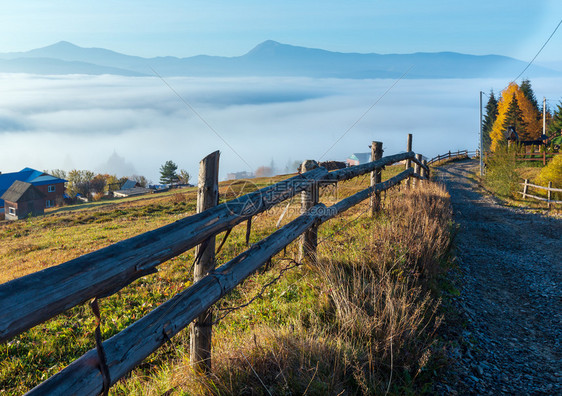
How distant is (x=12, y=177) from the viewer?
264 feet

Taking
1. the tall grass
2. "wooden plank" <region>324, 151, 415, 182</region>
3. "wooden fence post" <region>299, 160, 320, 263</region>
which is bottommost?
the tall grass

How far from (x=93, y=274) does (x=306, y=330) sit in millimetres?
2158

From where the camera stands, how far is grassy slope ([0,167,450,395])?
268 centimetres

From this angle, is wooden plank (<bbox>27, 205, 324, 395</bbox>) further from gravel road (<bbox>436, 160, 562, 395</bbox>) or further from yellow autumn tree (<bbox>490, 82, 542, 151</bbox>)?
yellow autumn tree (<bbox>490, 82, 542, 151</bbox>)

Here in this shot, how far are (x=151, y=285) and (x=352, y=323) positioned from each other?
13.8ft

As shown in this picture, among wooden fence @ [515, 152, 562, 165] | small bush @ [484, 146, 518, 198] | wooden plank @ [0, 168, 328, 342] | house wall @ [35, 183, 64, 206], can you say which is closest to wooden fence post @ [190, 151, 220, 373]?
wooden plank @ [0, 168, 328, 342]

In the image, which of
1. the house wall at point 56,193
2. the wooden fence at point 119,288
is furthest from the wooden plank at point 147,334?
the house wall at point 56,193

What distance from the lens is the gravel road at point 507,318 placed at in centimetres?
315

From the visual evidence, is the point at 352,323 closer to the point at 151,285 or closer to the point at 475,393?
the point at 475,393

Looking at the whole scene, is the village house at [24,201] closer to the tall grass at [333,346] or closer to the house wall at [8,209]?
the house wall at [8,209]

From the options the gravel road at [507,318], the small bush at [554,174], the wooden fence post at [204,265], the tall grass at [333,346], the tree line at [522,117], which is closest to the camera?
the tall grass at [333,346]

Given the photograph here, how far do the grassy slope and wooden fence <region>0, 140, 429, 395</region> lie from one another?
23.4 inches

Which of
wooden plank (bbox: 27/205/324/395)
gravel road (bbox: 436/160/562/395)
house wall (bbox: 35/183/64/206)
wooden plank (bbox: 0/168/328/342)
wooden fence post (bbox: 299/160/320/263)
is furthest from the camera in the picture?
house wall (bbox: 35/183/64/206)

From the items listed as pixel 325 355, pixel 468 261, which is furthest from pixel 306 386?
pixel 468 261
